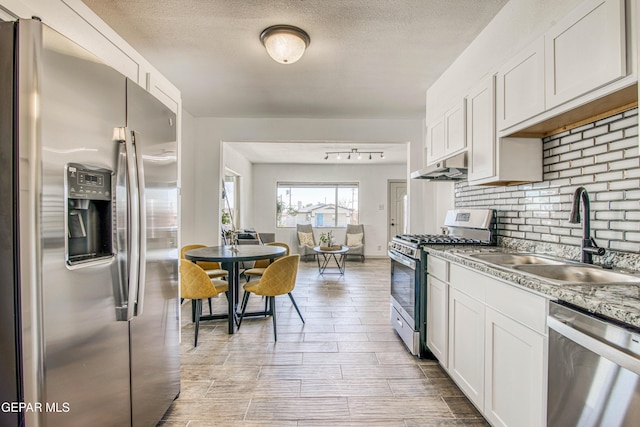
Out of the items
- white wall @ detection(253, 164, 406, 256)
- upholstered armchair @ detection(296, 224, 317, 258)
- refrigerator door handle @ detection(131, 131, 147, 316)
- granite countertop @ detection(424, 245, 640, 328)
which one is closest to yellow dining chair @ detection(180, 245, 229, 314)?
refrigerator door handle @ detection(131, 131, 147, 316)

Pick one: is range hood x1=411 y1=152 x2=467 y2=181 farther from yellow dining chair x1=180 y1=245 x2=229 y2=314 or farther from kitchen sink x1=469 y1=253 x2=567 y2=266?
yellow dining chair x1=180 y1=245 x2=229 y2=314

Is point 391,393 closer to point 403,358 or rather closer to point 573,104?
point 403,358

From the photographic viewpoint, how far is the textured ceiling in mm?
1983

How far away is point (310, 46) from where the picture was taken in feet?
8.00

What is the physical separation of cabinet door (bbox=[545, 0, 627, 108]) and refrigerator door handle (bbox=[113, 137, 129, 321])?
6.30ft

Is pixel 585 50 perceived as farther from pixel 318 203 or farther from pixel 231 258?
pixel 318 203

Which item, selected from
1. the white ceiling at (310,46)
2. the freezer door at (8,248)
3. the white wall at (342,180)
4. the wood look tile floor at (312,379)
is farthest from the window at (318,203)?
the freezer door at (8,248)

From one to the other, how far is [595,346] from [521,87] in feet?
4.49

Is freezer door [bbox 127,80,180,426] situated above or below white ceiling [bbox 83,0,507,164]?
below

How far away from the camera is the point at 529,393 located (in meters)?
1.27

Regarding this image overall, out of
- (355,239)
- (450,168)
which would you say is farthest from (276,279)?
(355,239)

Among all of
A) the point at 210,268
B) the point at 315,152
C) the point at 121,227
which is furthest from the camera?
the point at 315,152

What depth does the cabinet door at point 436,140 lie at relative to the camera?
111 inches

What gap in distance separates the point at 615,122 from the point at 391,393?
189 centimetres
